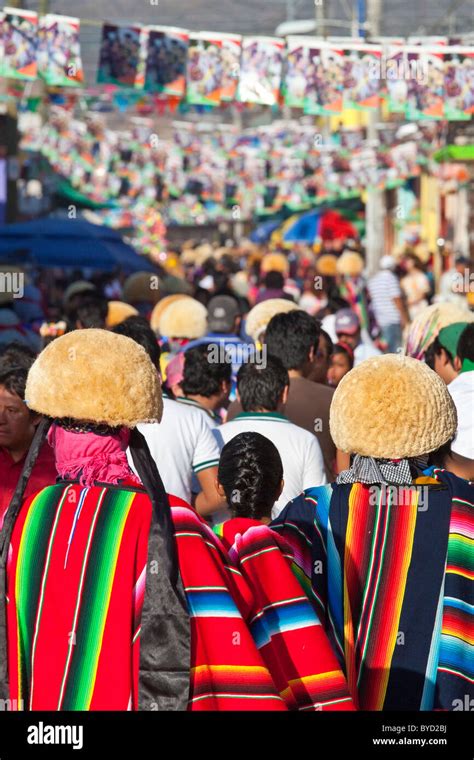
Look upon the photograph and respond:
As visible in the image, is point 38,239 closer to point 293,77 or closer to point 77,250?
point 77,250

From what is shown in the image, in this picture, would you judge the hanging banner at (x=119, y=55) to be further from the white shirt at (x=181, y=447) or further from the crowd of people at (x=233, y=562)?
the crowd of people at (x=233, y=562)

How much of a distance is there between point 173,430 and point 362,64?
8853mm

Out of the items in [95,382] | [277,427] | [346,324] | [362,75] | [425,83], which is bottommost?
[277,427]

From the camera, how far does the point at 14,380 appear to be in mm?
4906

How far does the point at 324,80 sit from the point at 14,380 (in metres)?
9.55

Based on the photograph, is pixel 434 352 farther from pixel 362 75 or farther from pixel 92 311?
pixel 362 75

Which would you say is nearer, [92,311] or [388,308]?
[92,311]

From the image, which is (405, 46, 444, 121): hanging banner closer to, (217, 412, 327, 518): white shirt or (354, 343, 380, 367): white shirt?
(354, 343, 380, 367): white shirt

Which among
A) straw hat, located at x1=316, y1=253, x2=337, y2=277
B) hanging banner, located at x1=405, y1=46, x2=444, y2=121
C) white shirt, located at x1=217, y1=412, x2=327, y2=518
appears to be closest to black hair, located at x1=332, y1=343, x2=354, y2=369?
white shirt, located at x1=217, y1=412, x2=327, y2=518

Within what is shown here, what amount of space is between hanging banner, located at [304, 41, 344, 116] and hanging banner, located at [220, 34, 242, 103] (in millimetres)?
749

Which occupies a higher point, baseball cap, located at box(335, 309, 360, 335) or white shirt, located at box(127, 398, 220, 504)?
baseball cap, located at box(335, 309, 360, 335)

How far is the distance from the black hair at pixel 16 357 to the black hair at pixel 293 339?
1.34m

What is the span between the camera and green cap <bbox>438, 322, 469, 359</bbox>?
21.0 ft

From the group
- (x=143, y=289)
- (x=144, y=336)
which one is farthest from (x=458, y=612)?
(x=143, y=289)
